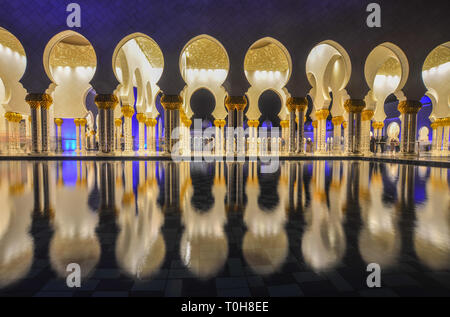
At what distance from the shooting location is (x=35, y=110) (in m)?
8.52

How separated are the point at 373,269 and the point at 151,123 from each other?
45.9 ft

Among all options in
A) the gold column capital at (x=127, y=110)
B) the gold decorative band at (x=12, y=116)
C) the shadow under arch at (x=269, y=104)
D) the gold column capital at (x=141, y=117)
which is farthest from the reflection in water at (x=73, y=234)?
the shadow under arch at (x=269, y=104)

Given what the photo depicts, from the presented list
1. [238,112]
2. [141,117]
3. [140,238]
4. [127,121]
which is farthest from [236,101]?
[140,238]

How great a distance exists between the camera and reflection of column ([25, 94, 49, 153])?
27.5 ft

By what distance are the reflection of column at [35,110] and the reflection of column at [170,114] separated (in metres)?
4.20

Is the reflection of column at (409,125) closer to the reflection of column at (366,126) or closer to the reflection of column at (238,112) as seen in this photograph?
the reflection of column at (366,126)

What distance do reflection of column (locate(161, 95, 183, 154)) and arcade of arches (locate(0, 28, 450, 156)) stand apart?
0.04m

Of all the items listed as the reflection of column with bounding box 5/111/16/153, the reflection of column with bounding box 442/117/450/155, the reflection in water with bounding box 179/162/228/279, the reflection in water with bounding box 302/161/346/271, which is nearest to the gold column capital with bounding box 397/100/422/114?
the reflection of column with bounding box 442/117/450/155

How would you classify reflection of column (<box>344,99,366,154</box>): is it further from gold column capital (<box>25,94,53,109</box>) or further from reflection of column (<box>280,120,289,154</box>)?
gold column capital (<box>25,94,53,109</box>)

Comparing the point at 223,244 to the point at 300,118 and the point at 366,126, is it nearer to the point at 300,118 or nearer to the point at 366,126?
the point at 300,118

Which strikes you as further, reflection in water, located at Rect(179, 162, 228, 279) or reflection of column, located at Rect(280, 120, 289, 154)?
reflection of column, located at Rect(280, 120, 289, 154)

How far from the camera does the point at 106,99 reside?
28.1ft
